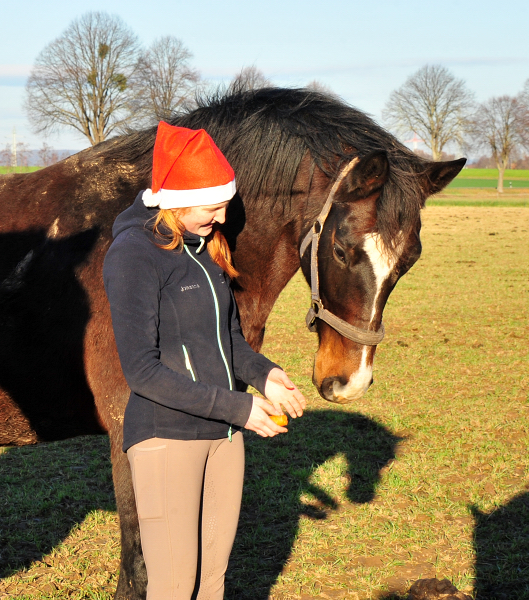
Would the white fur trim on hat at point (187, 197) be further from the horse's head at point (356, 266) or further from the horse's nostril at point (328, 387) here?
the horse's nostril at point (328, 387)

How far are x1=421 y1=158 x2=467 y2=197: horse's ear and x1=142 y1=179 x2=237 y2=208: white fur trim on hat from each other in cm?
106

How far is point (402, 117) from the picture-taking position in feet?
160

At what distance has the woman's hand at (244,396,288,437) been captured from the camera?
179 centimetres

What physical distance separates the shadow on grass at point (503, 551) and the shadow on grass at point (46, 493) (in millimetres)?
2290

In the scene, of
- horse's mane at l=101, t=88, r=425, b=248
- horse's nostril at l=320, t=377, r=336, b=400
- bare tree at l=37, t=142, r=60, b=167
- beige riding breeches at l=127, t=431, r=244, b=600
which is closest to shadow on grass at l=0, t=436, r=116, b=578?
beige riding breeches at l=127, t=431, r=244, b=600

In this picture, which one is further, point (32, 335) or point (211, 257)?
point (32, 335)

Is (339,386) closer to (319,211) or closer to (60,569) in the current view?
(319,211)

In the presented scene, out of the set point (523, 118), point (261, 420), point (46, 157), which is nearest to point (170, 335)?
point (261, 420)

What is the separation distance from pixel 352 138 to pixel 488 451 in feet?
10.3

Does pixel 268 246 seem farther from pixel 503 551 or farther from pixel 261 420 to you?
pixel 503 551

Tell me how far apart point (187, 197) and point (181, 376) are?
0.56 metres

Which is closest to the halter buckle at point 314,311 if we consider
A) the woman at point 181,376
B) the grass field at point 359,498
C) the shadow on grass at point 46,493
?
the woman at point 181,376

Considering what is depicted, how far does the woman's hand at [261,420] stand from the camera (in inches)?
70.4

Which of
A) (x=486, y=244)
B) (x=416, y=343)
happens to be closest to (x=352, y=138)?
(x=416, y=343)
